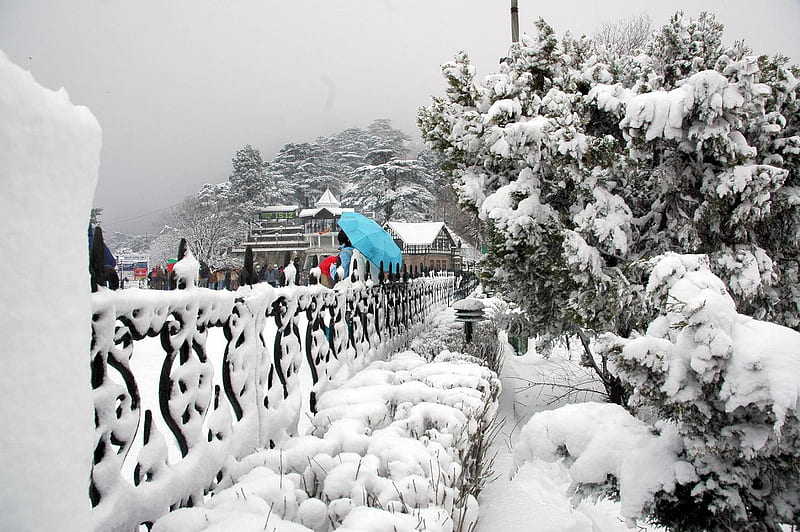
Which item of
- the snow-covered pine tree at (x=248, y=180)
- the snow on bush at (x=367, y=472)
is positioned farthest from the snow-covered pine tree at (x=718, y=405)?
the snow-covered pine tree at (x=248, y=180)

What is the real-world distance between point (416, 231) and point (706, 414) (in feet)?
148

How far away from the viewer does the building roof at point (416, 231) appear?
150ft

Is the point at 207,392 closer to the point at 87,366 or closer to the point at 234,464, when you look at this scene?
the point at 234,464

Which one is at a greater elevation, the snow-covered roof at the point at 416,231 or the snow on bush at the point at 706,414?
the snow-covered roof at the point at 416,231

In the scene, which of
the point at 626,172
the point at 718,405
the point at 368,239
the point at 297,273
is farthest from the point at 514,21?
the point at 718,405

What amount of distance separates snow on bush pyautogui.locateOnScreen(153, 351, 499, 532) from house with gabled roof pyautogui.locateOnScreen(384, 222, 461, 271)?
4105 cm

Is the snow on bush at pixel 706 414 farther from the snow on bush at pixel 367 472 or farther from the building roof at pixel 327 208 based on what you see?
the building roof at pixel 327 208

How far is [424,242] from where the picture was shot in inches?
1788

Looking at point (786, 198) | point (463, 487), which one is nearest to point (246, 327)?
point (463, 487)

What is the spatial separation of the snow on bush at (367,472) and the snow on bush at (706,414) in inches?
26.1

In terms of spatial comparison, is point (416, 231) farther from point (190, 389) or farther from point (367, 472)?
point (190, 389)

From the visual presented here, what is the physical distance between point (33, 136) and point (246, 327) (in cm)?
168

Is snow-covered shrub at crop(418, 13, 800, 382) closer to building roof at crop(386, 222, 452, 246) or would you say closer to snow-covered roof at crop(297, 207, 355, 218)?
building roof at crop(386, 222, 452, 246)

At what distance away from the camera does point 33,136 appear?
0.83 meters
